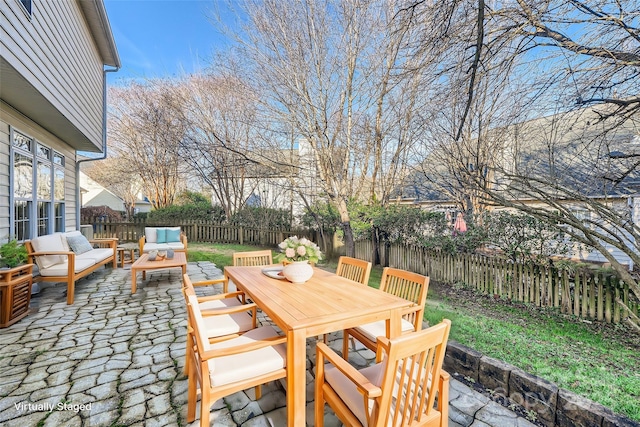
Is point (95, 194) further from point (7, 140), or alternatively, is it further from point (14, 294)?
point (14, 294)

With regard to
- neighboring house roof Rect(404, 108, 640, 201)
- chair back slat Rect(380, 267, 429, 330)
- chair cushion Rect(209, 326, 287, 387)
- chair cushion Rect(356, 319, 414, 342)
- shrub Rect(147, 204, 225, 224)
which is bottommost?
chair cushion Rect(356, 319, 414, 342)

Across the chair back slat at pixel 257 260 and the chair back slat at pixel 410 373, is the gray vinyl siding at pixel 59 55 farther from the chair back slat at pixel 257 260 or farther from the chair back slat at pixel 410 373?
the chair back slat at pixel 410 373

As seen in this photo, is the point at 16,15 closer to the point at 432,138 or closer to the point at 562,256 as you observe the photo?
the point at 432,138

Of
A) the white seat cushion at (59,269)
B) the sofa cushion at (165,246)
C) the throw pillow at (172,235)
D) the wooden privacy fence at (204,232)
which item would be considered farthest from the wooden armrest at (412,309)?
the wooden privacy fence at (204,232)

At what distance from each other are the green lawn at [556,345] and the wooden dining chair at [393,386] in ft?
4.86

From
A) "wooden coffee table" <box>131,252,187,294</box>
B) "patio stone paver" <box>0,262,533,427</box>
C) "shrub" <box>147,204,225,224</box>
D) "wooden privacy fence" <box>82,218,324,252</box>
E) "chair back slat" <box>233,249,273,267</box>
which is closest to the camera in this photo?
"patio stone paver" <box>0,262,533,427</box>

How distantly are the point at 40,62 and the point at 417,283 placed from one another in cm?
529

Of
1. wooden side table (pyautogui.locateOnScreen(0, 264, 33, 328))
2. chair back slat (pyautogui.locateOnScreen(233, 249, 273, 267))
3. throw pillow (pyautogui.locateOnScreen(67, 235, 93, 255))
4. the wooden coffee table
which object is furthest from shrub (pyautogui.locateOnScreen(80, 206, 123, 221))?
chair back slat (pyautogui.locateOnScreen(233, 249, 273, 267))

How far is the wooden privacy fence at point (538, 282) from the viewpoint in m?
3.57

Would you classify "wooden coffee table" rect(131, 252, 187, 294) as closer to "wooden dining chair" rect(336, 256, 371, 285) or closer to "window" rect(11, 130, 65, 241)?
"window" rect(11, 130, 65, 241)

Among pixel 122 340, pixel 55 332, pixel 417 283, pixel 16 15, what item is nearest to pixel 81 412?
pixel 122 340

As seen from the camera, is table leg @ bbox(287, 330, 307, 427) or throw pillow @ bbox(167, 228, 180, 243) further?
throw pillow @ bbox(167, 228, 180, 243)

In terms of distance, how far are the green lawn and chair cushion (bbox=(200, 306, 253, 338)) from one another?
6.97ft

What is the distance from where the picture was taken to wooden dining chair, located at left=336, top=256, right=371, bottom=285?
9.85ft
